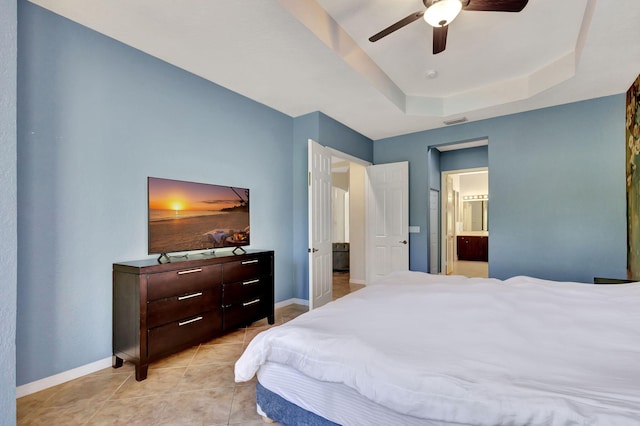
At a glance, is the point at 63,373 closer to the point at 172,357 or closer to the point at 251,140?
the point at 172,357

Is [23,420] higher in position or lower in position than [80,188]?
lower

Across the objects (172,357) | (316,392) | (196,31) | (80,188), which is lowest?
(172,357)

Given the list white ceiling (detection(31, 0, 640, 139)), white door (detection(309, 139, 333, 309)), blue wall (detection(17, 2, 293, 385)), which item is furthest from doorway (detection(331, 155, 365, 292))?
blue wall (detection(17, 2, 293, 385))

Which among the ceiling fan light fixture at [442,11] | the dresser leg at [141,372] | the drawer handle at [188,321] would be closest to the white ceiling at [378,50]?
the ceiling fan light fixture at [442,11]

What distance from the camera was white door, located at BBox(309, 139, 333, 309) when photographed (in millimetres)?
3623

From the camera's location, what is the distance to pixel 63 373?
219cm

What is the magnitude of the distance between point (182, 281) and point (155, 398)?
2.77 feet

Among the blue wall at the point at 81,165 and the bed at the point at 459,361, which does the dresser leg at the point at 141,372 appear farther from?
the bed at the point at 459,361

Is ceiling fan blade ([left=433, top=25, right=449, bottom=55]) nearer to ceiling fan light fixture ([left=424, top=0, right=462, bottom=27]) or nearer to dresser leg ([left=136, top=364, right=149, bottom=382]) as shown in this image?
ceiling fan light fixture ([left=424, top=0, right=462, bottom=27])

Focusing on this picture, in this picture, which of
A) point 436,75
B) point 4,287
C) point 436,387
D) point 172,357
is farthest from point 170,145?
point 436,75

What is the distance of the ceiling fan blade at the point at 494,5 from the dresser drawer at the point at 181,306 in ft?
9.94

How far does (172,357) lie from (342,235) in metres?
5.72

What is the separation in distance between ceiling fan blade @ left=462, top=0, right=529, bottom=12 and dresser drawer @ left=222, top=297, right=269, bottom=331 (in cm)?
315

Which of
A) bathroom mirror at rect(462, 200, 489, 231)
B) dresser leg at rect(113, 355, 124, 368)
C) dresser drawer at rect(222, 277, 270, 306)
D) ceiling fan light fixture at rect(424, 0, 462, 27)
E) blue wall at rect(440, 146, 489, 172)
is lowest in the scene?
dresser leg at rect(113, 355, 124, 368)
